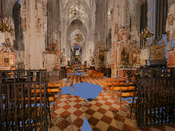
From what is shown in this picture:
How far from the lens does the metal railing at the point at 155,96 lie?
207cm

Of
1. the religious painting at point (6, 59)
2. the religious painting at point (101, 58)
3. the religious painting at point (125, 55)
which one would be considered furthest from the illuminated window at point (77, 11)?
the religious painting at point (125, 55)

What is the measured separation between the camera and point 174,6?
7414mm

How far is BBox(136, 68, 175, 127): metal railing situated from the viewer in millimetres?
2068

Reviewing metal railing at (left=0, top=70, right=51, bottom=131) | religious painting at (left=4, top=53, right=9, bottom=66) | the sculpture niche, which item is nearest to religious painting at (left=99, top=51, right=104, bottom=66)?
the sculpture niche

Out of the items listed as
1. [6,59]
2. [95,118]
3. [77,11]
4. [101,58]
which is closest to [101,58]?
[101,58]

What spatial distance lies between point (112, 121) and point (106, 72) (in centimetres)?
927

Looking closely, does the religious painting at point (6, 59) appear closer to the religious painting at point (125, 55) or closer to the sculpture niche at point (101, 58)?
the sculpture niche at point (101, 58)

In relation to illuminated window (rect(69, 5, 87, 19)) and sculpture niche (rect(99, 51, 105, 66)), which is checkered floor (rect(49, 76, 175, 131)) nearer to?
sculpture niche (rect(99, 51, 105, 66))

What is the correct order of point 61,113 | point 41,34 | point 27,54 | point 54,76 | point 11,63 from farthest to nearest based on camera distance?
point 11,63
point 54,76
point 41,34
point 27,54
point 61,113

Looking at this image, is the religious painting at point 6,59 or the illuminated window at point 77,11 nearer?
the religious painting at point 6,59

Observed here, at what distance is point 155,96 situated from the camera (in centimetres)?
222

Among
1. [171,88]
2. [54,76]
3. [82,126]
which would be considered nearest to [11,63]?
[54,76]

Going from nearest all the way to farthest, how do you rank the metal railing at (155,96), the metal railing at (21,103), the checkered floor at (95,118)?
the metal railing at (21,103) < the metal railing at (155,96) < the checkered floor at (95,118)

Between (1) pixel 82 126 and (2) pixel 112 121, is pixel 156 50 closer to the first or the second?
(2) pixel 112 121
